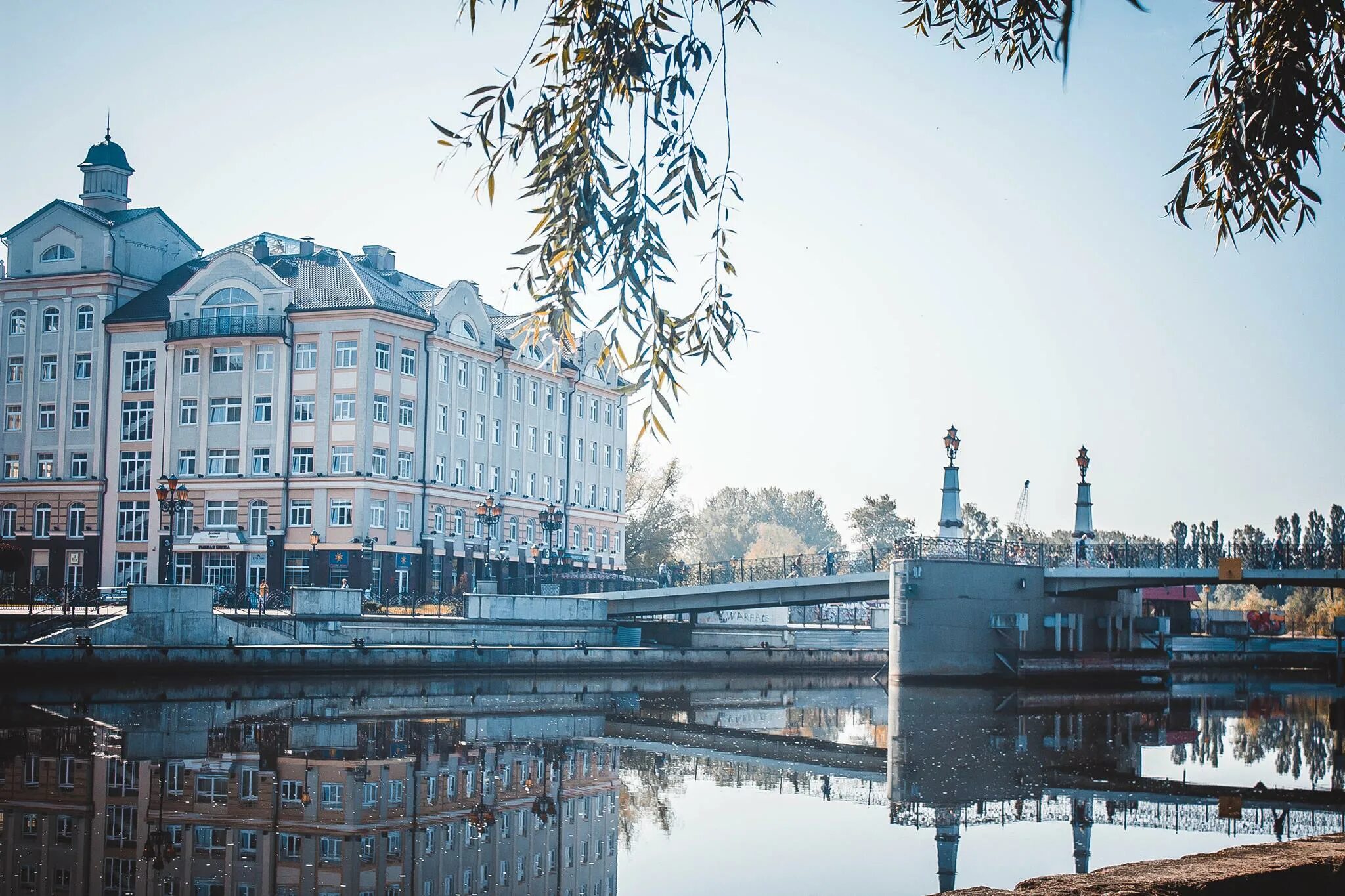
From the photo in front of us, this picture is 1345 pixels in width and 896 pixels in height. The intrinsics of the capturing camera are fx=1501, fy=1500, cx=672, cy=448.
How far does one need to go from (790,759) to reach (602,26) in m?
20.5

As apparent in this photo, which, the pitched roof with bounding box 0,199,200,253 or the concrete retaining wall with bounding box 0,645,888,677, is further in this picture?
the pitched roof with bounding box 0,199,200,253

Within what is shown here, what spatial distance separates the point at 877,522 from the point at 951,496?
95.0 meters

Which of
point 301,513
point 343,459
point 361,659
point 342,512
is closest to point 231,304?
point 343,459

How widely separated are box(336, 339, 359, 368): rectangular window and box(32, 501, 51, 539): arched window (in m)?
16.7

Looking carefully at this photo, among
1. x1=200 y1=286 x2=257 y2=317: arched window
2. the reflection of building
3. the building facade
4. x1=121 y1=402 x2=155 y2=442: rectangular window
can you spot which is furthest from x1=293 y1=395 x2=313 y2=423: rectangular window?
the reflection of building

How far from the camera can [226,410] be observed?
69625mm

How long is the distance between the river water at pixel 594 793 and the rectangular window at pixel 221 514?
2969 centimetres

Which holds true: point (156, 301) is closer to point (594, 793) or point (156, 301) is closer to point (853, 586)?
point (853, 586)

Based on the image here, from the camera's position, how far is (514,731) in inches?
1216

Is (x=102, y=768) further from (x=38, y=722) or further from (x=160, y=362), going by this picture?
(x=160, y=362)

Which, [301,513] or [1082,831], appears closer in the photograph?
[1082,831]

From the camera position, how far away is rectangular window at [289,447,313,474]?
223ft

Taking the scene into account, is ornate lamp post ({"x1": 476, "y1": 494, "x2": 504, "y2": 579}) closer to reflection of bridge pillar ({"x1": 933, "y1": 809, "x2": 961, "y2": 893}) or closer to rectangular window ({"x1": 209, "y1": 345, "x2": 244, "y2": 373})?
rectangular window ({"x1": 209, "y1": 345, "x2": 244, "y2": 373})

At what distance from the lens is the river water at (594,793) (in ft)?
50.7
